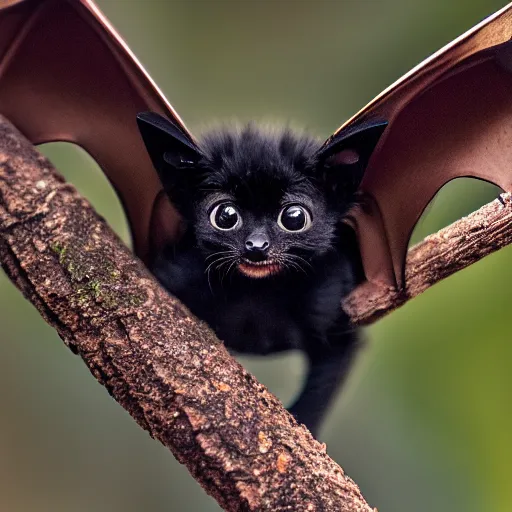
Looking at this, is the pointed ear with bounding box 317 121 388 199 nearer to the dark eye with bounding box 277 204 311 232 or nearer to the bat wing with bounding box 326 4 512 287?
the bat wing with bounding box 326 4 512 287

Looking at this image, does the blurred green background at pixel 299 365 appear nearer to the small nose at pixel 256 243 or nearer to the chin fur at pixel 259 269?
the chin fur at pixel 259 269

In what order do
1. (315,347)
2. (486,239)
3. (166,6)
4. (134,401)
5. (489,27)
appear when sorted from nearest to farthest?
1. (134,401)
2. (489,27)
3. (486,239)
4. (315,347)
5. (166,6)

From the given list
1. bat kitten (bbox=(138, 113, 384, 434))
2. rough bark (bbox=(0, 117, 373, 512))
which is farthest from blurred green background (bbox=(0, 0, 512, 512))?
rough bark (bbox=(0, 117, 373, 512))

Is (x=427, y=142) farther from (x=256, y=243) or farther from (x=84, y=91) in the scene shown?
(x=84, y=91)

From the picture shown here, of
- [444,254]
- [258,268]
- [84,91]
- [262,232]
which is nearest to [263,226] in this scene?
[262,232]

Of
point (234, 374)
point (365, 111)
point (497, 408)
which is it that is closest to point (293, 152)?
point (365, 111)

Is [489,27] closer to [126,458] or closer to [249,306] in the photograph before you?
[249,306]
